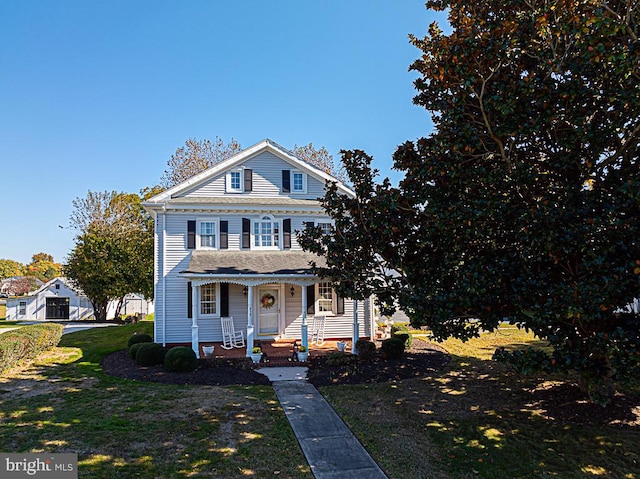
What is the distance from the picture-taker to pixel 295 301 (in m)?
17.7

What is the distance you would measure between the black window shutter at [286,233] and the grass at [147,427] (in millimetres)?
7876

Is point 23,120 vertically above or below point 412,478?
above

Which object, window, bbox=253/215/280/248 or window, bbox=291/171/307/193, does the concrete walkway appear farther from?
window, bbox=291/171/307/193

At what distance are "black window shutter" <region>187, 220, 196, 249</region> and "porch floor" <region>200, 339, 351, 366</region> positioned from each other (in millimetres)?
4279

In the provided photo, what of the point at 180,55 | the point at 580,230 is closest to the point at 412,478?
the point at 580,230

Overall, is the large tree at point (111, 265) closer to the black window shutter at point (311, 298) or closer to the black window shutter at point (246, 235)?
the black window shutter at point (246, 235)

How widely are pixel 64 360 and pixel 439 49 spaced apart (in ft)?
52.5

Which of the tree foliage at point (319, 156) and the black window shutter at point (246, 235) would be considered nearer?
the black window shutter at point (246, 235)


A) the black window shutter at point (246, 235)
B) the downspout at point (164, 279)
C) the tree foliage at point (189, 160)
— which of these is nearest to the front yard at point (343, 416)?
the downspout at point (164, 279)

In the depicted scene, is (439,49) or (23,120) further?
(23,120)

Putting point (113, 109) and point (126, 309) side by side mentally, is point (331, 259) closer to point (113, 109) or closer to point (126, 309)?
point (113, 109)

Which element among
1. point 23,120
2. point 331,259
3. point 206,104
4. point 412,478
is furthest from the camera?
point 206,104

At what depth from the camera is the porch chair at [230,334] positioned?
53.4ft

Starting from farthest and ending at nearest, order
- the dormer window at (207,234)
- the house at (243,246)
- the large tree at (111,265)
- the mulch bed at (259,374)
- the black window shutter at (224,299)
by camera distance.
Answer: the large tree at (111,265) < the dormer window at (207,234) < the black window shutter at (224,299) < the house at (243,246) < the mulch bed at (259,374)
